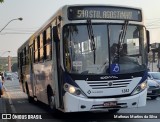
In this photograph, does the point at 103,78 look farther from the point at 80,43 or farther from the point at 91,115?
the point at 91,115

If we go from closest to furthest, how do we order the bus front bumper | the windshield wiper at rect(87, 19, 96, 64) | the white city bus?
the bus front bumper
the white city bus
the windshield wiper at rect(87, 19, 96, 64)

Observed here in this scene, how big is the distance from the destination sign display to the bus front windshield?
0.87ft

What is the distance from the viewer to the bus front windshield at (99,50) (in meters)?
10.8

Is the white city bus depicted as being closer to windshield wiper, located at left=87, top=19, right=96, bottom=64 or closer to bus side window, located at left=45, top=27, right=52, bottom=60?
windshield wiper, located at left=87, top=19, right=96, bottom=64

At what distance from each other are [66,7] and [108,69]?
2.12m

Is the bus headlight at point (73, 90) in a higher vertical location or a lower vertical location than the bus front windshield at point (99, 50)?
lower

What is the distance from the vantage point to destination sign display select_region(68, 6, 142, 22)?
36.6 feet

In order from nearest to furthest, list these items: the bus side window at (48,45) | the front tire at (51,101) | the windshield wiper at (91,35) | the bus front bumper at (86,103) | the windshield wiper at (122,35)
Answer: the bus front bumper at (86,103) → the windshield wiper at (91,35) → the windshield wiper at (122,35) → the front tire at (51,101) → the bus side window at (48,45)

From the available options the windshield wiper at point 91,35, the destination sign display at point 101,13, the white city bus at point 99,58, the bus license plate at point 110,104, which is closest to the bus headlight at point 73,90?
the white city bus at point 99,58

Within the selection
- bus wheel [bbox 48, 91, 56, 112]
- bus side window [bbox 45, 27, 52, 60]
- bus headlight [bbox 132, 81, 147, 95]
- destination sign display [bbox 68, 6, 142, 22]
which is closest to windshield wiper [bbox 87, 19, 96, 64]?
destination sign display [bbox 68, 6, 142, 22]

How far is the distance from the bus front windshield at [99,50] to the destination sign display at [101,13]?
266mm

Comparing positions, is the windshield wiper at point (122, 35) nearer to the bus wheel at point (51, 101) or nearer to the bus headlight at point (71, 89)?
the bus headlight at point (71, 89)

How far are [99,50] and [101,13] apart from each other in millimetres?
1130

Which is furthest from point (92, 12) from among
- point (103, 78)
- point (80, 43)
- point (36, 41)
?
point (36, 41)
